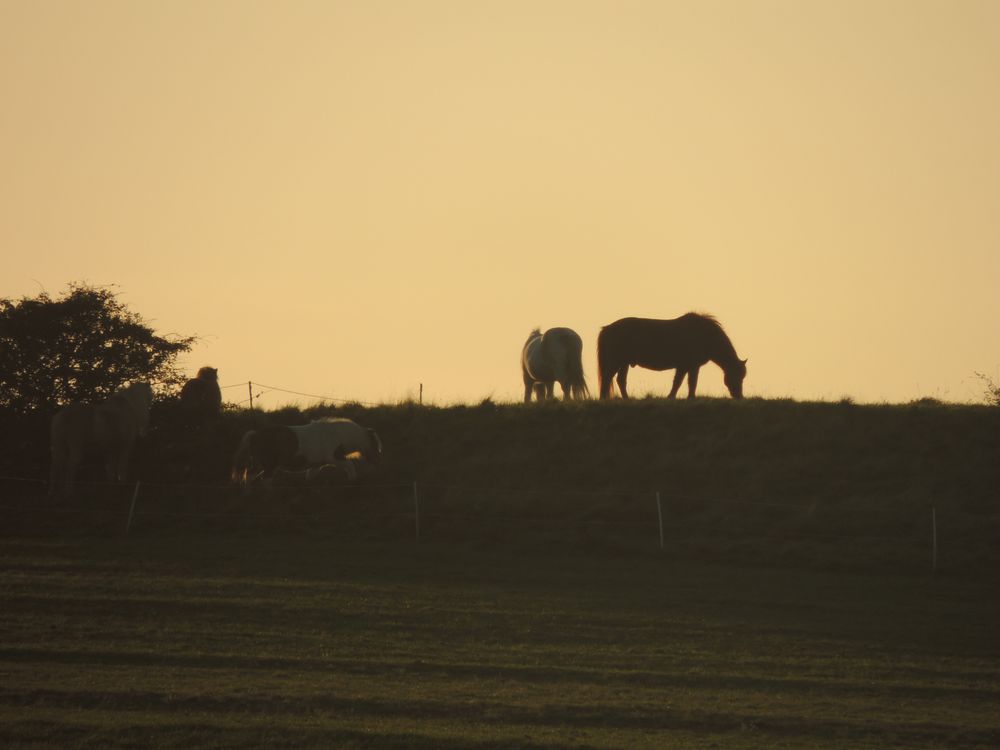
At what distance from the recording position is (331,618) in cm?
1595


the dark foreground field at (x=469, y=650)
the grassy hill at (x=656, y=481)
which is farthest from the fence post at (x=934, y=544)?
the dark foreground field at (x=469, y=650)

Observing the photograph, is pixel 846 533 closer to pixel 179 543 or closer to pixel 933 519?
pixel 933 519

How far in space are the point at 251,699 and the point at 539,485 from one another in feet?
45.4

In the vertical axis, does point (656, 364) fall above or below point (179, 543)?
above

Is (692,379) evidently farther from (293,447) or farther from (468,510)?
(293,447)

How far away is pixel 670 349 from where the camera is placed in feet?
99.7

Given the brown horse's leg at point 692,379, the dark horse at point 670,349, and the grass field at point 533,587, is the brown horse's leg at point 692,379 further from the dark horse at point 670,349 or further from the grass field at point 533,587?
the grass field at point 533,587

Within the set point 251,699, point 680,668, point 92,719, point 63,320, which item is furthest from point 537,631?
point 63,320

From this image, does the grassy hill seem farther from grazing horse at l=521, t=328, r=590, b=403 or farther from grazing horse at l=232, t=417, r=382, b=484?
grazing horse at l=521, t=328, r=590, b=403

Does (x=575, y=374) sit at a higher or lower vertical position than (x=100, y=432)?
higher

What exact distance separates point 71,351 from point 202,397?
2.87 metres

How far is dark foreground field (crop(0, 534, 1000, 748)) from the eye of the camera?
11156mm

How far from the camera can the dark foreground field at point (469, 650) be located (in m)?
11.2

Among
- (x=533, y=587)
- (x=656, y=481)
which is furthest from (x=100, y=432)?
(x=656, y=481)
